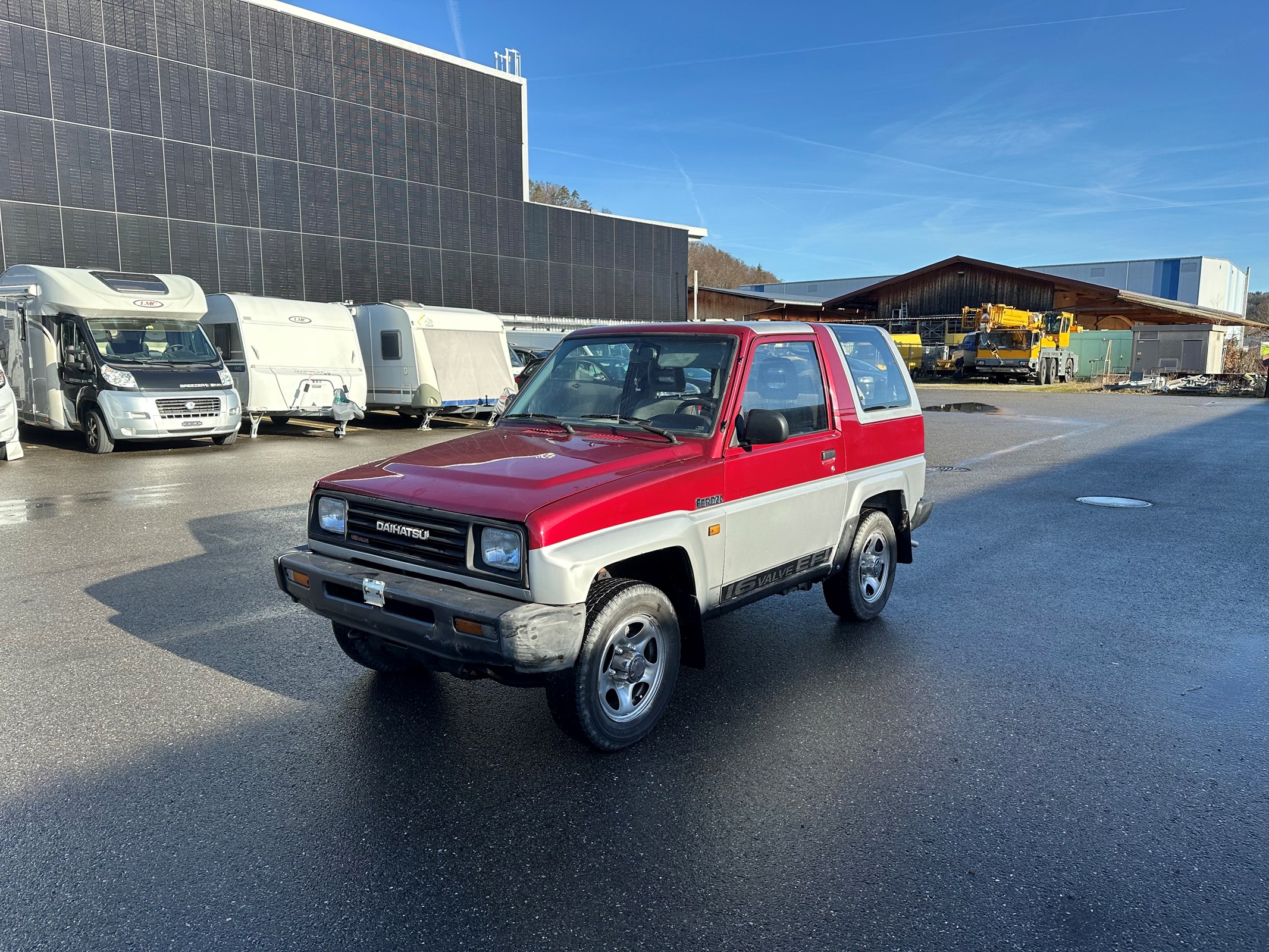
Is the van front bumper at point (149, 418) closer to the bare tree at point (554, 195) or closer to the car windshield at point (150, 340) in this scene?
the car windshield at point (150, 340)

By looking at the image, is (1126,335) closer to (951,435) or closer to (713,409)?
(951,435)

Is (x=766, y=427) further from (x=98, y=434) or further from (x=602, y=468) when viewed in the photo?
(x=98, y=434)

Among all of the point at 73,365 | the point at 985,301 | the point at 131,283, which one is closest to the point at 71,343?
the point at 73,365

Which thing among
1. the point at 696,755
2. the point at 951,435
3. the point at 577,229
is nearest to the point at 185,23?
the point at 577,229

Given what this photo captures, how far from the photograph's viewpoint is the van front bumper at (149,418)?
14141mm

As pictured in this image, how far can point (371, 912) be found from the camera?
2.95 meters

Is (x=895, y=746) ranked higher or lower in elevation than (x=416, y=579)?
lower

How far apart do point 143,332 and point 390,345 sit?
5.31 meters

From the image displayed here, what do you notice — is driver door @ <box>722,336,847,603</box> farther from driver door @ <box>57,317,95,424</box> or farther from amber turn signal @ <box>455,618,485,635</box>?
driver door @ <box>57,317,95,424</box>

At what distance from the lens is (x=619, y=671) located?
4121mm

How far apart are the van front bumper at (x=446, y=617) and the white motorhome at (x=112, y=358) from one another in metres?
12.0

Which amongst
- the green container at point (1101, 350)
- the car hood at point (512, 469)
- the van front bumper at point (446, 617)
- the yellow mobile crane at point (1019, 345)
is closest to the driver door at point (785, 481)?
the car hood at point (512, 469)

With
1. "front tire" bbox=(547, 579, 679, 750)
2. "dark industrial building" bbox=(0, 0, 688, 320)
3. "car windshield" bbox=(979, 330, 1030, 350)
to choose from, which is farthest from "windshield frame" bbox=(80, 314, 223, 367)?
"car windshield" bbox=(979, 330, 1030, 350)

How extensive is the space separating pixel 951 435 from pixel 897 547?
44.9 ft
